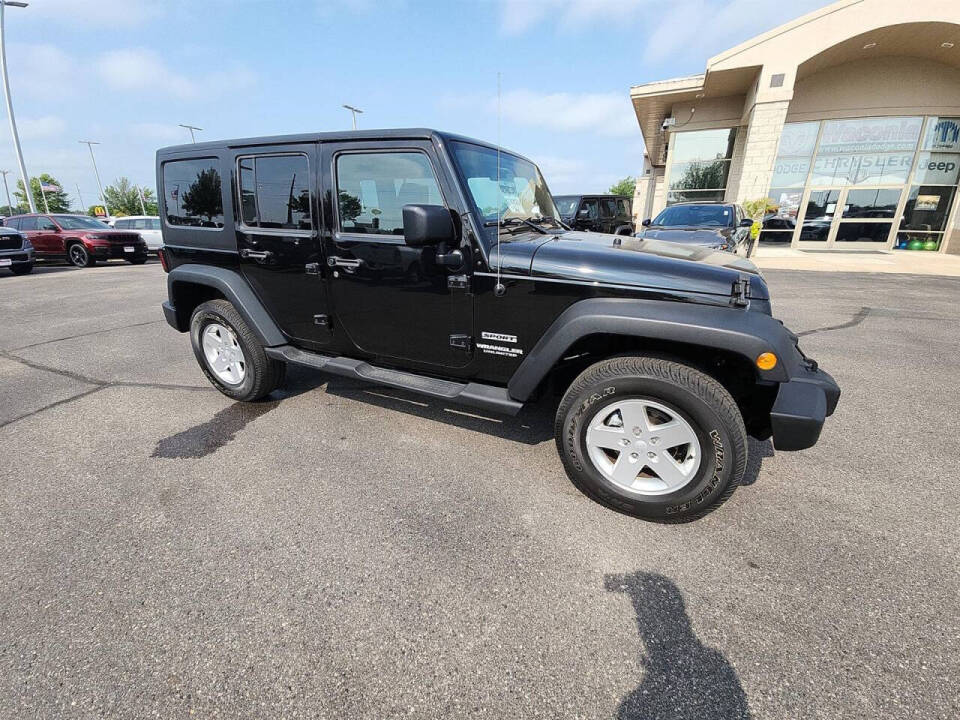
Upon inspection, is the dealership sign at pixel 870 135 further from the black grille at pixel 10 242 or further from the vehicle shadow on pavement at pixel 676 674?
the black grille at pixel 10 242

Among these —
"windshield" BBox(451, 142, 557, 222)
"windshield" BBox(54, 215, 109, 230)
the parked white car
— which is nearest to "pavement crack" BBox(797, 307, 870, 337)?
"windshield" BBox(451, 142, 557, 222)

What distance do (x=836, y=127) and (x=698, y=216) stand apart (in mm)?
13027

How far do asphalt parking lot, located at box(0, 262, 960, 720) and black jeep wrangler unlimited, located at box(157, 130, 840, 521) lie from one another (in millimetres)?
440

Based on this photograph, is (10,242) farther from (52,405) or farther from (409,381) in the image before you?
(409,381)

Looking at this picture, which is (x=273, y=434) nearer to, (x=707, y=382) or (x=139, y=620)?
(x=139, y=620)

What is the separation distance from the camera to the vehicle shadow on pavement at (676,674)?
1419 mm

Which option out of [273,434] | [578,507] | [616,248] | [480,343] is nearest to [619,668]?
[578,507]

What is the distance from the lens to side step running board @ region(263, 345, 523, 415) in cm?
260

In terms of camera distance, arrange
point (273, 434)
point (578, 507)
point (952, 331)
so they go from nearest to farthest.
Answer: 1. point (578, 507)
2. point (273, 434)
3. point (952, 331)

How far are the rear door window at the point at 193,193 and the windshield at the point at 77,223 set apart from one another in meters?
13.7

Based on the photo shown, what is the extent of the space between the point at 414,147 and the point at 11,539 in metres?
2.92

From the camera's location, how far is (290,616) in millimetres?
1752

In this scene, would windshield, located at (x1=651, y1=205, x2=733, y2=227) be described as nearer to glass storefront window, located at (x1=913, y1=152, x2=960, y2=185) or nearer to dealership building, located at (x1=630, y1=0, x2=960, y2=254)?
dealership building, located at (x1=630, y1=0, x2=960, y2=254)

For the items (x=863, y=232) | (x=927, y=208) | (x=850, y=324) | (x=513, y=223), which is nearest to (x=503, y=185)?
(x=513, y=223)
